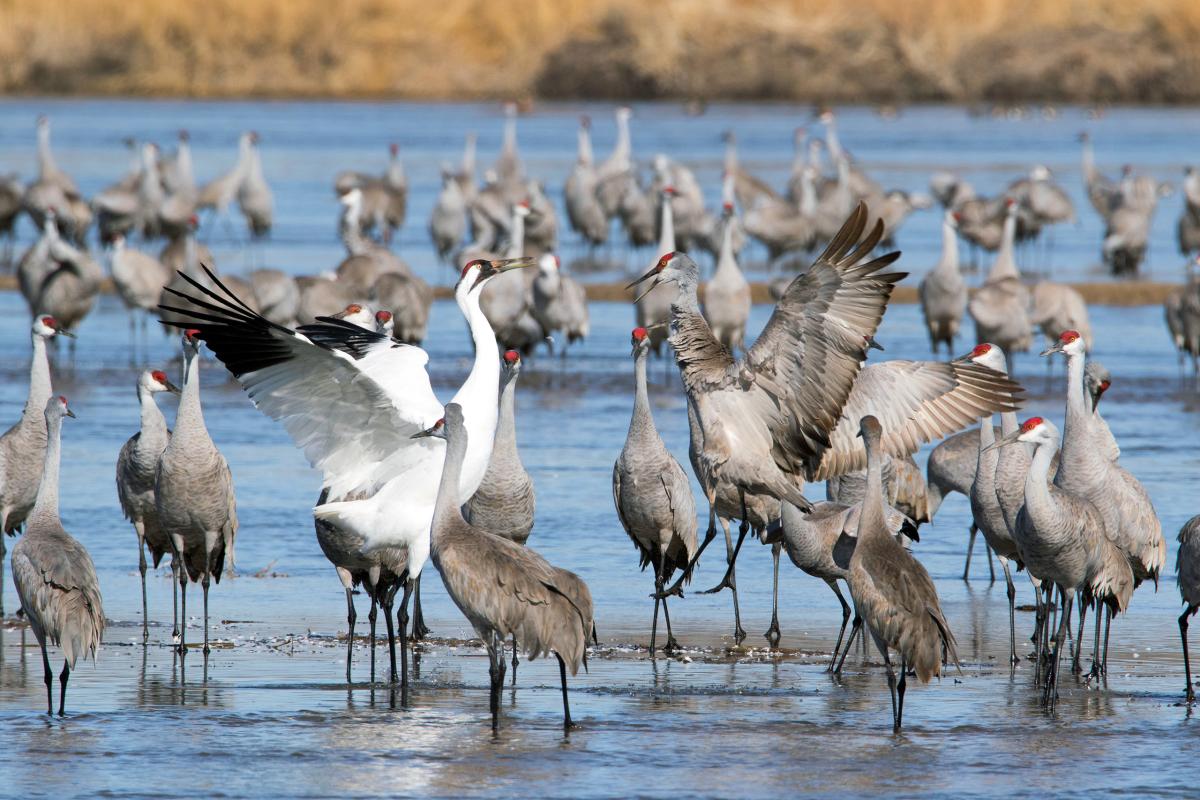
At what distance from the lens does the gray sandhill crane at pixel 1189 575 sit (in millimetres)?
7594

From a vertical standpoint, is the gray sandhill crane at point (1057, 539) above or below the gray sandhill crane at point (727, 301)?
below

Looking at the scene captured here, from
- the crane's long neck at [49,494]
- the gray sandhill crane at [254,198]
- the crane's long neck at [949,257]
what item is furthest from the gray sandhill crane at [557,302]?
the gray sandhill crane at [254,198]

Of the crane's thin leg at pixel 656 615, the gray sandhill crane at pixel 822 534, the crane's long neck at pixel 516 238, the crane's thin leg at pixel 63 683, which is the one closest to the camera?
the crane's thin leg at pixel 63 683

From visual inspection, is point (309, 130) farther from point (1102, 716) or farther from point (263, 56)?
point (1102, 716)

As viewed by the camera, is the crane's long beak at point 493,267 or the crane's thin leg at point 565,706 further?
the crane's long beak at point 493,267

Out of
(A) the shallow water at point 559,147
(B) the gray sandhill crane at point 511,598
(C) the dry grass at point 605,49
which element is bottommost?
(B) the gray sandhill crane at point 511,598

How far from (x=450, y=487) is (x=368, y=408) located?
0.93 m

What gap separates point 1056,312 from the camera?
55.1ft

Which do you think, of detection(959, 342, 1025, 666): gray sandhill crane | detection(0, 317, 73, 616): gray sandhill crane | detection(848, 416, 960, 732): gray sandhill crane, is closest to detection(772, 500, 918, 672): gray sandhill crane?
detection(959, 342, 1025, 666): gray sandhill crane

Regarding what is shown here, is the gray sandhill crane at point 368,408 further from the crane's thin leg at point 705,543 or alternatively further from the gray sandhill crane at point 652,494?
the crane's thin leg at point 705,543

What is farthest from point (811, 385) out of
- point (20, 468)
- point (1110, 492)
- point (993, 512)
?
point (20, 468)

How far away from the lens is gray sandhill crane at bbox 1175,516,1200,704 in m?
7.59

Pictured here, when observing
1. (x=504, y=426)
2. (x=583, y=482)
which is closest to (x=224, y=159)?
(x=583, y=482)

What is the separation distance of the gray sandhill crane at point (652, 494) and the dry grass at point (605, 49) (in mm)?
57481
